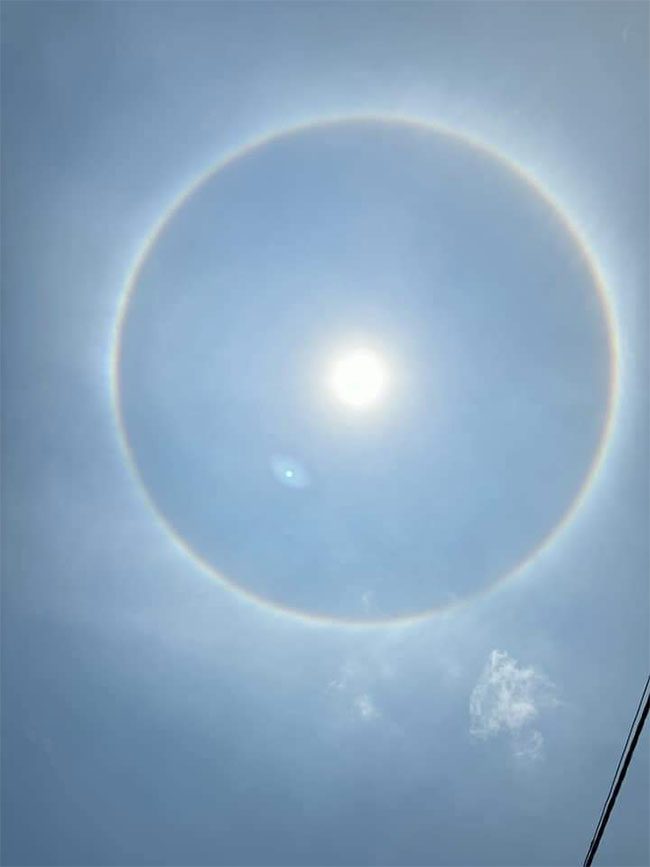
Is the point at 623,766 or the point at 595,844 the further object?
the point at 595,844

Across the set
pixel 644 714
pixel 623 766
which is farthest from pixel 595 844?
pixel 644 714

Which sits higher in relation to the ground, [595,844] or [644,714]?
[644,714]

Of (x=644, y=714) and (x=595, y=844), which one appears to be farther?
(x=595, y=844)

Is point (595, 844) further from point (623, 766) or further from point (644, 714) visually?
point (644, 714)
